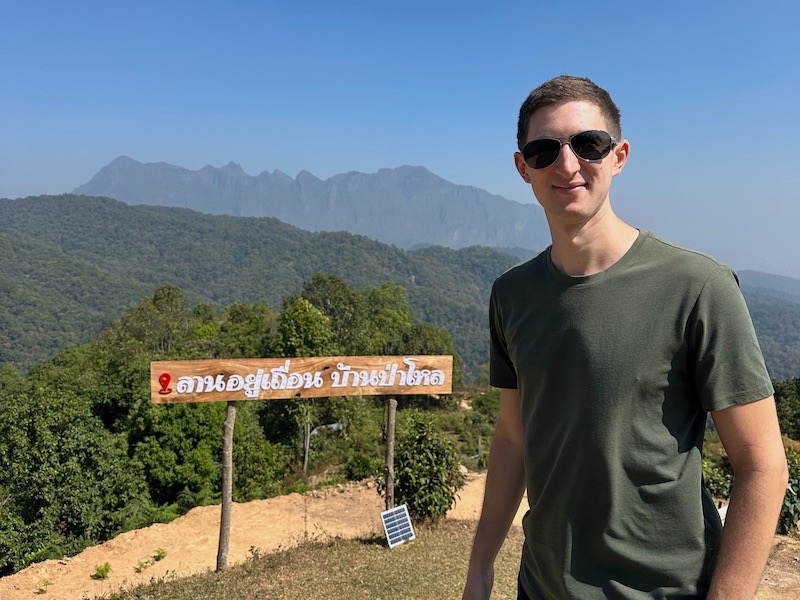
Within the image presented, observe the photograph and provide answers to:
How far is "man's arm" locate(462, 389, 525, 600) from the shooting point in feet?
6.11

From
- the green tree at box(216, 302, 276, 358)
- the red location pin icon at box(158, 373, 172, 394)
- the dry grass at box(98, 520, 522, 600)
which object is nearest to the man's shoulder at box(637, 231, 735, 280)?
the dry grass at box(98, 520, 522, 600)

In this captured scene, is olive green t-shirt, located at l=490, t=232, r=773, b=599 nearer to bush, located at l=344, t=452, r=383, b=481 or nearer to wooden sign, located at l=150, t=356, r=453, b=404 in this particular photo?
wooden sign, located at l=150, t=356, r=453, b=404

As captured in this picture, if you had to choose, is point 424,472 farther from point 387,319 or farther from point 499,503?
point 387,319

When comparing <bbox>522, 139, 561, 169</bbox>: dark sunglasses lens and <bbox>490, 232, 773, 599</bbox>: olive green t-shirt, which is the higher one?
<bbox>522, 139, 561, 169</bbox>: dark sunglasses lens

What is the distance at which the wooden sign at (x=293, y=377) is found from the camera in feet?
23.6

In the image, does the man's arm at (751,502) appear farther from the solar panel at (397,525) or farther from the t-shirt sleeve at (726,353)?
the solar panel at (397,525)

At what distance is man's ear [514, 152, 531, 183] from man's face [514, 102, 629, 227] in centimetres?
9

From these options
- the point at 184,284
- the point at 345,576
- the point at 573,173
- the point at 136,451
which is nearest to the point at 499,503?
the point at 573,173

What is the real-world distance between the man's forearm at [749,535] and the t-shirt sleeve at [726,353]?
19 cm

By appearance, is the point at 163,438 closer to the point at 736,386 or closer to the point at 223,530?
the point at 223,530

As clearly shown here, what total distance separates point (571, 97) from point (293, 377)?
6.87 meters

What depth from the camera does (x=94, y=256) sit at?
18825 cm

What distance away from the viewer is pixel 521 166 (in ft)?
5.64

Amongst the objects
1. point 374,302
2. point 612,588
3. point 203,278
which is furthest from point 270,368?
point 203,278
